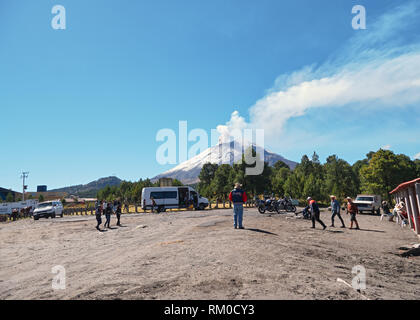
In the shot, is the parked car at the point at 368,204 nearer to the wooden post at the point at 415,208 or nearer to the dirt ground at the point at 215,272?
the wooden post at the point at 415,208

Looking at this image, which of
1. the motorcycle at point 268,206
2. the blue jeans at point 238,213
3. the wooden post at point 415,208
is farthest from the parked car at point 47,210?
the wooden post at point 415,208

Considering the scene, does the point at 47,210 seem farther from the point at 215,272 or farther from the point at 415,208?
the point at 415,208

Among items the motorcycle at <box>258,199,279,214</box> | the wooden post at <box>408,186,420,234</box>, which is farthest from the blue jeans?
the motorcycle at <box>258,199,279,214</box>

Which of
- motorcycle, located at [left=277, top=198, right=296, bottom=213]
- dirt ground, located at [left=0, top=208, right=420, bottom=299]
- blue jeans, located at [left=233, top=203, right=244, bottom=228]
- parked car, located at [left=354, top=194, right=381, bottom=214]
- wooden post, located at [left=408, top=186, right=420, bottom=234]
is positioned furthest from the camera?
parked car, located at [left=354, top=194, right=381, bottom=214]

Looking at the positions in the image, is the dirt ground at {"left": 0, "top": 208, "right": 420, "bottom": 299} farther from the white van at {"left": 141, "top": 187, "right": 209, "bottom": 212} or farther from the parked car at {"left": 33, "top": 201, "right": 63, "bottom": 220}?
the white van at {"left": 141, "top": 187, "right": 209, "bottom": 212}

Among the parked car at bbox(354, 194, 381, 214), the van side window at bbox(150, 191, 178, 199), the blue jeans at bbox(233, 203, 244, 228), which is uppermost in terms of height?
the van side window at bbox(150, 191, 178, 199)

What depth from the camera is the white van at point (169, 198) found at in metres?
31.8

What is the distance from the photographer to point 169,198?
32438mm

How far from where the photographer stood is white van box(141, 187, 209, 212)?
31812mm

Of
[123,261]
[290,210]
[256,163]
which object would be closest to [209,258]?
[123,261]

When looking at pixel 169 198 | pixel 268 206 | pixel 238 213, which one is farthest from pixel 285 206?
pixel 238 213

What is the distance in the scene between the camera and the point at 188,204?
33312mm

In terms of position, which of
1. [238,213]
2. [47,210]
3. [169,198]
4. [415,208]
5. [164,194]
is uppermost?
[164,194]
